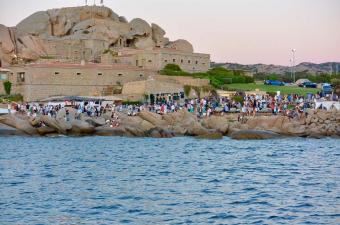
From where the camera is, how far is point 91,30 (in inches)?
3664

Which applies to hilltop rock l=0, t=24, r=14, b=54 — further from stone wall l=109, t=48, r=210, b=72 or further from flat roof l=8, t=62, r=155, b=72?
stone wall l=109, t=48, r=210, b=72

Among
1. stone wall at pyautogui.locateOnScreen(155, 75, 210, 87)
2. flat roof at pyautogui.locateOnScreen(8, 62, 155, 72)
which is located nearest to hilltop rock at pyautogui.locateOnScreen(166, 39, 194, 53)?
flat roof at pyautogui.locateOnScreen(8, 62, 155, 72)

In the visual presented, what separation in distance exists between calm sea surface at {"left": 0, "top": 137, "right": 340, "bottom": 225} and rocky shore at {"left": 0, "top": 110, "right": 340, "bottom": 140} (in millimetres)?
5311

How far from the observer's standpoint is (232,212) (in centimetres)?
2216

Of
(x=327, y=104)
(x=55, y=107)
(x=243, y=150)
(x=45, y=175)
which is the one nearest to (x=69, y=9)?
(x=55, y=107)

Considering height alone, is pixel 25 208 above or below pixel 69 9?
below

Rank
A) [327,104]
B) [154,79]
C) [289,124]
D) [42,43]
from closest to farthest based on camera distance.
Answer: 1. [289,124]
2. [327,104]
3. [154,79]
4. [42,43]

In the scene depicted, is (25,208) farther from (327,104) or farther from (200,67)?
(200,67)

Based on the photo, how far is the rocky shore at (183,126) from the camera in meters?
51.4

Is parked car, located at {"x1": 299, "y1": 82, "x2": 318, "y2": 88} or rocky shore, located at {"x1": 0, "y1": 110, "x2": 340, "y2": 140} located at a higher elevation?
parked car, located at {"x1": 299, "y1": 82, "x2": 318, "y2": 88}

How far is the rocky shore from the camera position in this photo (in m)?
51.4

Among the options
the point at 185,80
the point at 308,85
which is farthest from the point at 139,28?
the point at 308,85

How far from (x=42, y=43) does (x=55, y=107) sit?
25835mm

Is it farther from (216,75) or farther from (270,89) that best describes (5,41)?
(270,89)
